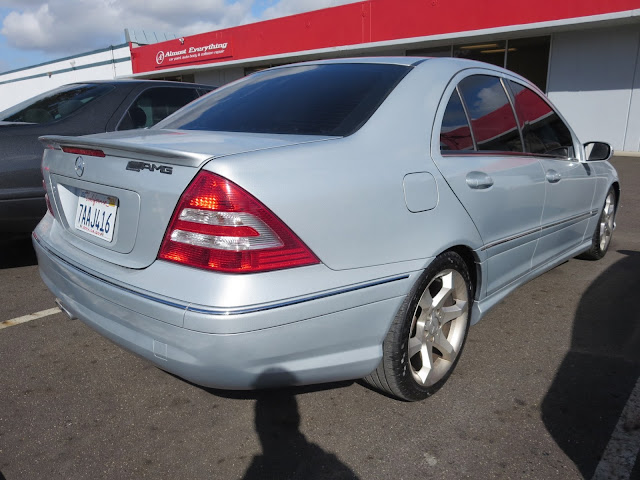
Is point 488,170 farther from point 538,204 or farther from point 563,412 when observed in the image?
point 563,412

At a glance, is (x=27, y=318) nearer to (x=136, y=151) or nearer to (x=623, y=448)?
(x=136, y=151)

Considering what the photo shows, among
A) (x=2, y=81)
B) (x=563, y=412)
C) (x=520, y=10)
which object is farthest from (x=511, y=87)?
(x=2, y=81)

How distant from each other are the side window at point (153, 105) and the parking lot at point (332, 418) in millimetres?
2004

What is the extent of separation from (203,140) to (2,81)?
52158 millimetres

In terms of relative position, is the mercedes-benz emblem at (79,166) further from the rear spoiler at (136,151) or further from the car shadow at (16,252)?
the car shadow at (16,252)

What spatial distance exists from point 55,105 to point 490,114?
362 centimetres

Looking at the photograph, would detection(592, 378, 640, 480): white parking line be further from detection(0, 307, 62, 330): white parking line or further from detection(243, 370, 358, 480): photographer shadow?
detection(0, 307, 62, 330): white parking line

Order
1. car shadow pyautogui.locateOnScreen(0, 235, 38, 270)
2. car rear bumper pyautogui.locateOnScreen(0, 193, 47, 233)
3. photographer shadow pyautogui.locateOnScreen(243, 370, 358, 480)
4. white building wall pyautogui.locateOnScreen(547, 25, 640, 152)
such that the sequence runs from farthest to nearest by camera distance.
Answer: white building wall pyautogui.locateOnScreen(547, 25, 640, 152) → car shadow pyautogui.locateOnScreen(0, 235, 38, 270) → car rear bumper pyautogui.locateOnScreen(0, 193, 47, 233) → photographer shadow pyautogui.locateOnScreen(243, 370, 358, 480)

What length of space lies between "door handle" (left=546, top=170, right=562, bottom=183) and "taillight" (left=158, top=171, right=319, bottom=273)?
2049 millimetres

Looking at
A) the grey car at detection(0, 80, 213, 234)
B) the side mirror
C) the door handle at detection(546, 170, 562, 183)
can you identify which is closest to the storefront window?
the side mirror

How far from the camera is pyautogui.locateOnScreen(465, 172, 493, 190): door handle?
2.35 metres

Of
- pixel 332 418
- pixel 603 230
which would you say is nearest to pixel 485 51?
pixel 603 230

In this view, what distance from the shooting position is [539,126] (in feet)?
11.0

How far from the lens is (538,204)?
299 cm
